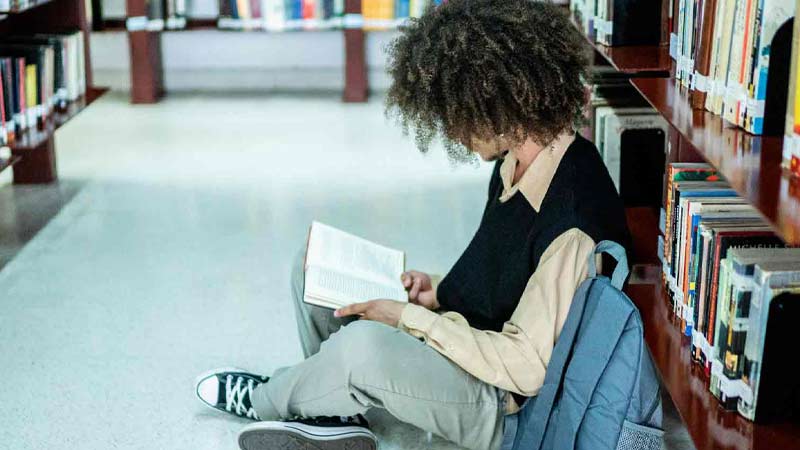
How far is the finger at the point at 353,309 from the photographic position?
1988 mm

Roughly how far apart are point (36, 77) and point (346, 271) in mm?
2192

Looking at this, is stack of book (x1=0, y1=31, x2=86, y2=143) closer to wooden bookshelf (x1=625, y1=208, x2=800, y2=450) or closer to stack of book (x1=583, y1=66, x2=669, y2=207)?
stack of book (x1=583, y1=66, x2=669, y2=207)

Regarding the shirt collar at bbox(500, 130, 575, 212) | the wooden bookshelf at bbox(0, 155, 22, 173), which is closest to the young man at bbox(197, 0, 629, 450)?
the shirt collar at bbox(500, 130, 575, 212)


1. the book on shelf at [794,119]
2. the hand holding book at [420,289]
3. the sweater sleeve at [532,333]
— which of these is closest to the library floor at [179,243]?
the hand holding book at [420,289]

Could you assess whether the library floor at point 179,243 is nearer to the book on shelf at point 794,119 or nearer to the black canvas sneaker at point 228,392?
the black canvas sneaker at point 228,392

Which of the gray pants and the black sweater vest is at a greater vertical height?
the black sweater vest

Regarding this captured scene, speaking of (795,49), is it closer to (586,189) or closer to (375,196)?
(586,189)

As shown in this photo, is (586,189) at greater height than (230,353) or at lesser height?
greater

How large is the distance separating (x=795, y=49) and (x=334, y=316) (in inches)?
40.3

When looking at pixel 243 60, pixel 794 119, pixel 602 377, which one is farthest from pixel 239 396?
pixel 243 60

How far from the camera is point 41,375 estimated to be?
2562 mm

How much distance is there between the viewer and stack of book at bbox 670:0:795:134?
156 centimetres

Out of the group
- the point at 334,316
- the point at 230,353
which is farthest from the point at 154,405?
the point at 334,316

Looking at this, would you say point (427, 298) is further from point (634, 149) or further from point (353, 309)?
point (634, 149)
